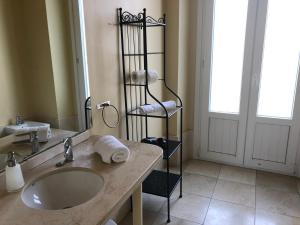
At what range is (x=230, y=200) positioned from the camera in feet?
8.11

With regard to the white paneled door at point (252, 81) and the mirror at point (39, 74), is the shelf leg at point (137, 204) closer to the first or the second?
the mirror at point (39, 74)

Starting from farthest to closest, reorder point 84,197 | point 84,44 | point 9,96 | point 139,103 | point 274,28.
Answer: point 274,28, point 139,103, point 84,44, point 84,197, point 9,96

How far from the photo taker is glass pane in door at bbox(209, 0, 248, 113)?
2.77 m

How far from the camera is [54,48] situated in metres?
1.37

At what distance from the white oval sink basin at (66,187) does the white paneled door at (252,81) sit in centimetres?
212

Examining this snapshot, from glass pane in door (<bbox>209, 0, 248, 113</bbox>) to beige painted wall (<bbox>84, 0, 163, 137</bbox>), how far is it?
112 cm

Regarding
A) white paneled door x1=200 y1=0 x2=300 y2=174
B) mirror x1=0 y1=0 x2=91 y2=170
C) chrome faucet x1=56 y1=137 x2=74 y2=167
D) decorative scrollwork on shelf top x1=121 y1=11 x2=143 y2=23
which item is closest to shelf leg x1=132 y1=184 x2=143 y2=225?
chrome faucet x1=56 y1=137 x2=74 y2=167

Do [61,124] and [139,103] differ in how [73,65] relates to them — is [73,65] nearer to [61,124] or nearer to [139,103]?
[61,124]

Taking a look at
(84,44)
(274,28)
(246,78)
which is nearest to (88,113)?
(84,44)

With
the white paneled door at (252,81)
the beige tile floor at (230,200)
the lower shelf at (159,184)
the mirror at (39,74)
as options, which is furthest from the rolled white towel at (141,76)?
the beige tile floor at (230,200)

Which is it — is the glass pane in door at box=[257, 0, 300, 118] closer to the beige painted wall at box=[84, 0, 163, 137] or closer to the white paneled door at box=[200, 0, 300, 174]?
the white paneled door at box=[200, 0, 300, 174]

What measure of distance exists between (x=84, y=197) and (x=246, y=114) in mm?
2248

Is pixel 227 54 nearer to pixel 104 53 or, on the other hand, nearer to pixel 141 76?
pixel 141 76

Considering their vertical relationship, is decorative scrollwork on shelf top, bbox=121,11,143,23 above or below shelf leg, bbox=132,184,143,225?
above
